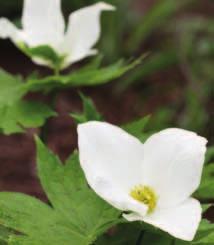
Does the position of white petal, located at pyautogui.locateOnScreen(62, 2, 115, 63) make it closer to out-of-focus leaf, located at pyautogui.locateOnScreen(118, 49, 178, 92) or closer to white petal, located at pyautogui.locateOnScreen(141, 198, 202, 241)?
white petal, located at pyautogui.locateOnScreen(141, 198, 202, 241)

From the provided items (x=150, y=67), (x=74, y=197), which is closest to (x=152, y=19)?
(x=150, y=67)

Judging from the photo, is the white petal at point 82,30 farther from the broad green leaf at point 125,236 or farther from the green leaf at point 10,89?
the broad green leaf at point 125,236

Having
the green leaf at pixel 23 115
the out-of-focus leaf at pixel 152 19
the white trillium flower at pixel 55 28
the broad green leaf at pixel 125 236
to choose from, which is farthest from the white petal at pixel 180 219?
the out-of-focus leaf at pixel 152 19

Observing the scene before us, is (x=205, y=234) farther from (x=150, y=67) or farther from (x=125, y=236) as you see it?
(x=150, y=67)

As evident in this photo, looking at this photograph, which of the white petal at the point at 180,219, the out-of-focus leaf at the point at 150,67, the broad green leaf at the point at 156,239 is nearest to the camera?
the white petal at the point at 180,219

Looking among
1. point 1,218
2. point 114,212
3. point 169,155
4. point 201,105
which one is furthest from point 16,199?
point 201,105
